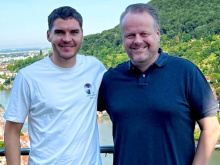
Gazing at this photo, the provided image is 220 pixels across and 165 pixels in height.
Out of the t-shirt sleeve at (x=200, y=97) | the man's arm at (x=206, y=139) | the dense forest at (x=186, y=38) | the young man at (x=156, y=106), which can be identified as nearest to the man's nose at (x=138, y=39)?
the young man at (x=156, y=106)

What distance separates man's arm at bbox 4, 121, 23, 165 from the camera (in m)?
1.28

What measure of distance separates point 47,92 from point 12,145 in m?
0.24

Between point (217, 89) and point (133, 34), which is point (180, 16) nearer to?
A: point (217, 89)

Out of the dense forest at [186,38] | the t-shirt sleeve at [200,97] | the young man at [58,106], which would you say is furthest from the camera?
the dense forest at [186,38]

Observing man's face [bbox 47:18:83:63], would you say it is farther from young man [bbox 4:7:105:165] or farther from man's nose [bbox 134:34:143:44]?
man's nose [bbox 134:34:143:44]

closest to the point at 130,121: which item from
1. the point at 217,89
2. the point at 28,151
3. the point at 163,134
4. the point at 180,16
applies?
the point at 163,134

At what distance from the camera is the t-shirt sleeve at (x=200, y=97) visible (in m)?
1.14

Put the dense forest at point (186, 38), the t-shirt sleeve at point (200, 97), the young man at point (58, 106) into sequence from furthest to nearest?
1. the dense forest at point (186, 38)
2. the young man at point (58, 106)
3. the t-shirt sleeve at point (200, 97)

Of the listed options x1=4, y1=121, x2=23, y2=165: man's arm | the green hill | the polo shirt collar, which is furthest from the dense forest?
x1=4, y1=121, x2=23, y2=165: man's arm

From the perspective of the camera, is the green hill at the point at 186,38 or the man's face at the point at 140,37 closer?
the man's face at the point at 140,37

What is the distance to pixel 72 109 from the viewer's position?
49.8 inches

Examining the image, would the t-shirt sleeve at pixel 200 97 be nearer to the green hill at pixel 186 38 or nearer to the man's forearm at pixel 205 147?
the man's forearm at pixel 205 147

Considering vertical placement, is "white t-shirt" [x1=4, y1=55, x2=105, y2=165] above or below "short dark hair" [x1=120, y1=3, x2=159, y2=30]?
below

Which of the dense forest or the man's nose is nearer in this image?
the man's nose
